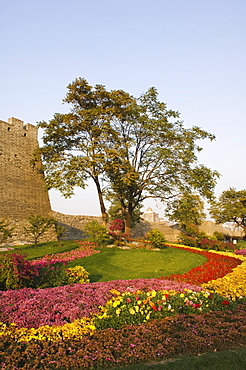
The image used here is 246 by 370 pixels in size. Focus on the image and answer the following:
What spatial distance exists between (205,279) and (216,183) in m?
10.7

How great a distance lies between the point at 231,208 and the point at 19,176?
905 inches

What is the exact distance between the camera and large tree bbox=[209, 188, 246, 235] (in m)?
32.0

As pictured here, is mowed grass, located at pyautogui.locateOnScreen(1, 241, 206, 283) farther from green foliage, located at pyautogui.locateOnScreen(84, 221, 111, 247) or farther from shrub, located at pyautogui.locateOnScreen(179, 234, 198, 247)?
shrub, located at pyautogui.locateOnScreen(179, 234, 198, 247)

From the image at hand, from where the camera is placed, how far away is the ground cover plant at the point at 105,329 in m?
3.70

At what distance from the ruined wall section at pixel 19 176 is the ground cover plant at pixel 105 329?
1427 centimetres

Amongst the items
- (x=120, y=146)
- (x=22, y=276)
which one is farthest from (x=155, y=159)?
(x=22, y=276)

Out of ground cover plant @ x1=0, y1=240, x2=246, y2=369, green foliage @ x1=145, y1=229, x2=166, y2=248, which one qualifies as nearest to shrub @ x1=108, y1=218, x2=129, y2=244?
green foliage @ x1=145, y1=229, x2=166, y2=248

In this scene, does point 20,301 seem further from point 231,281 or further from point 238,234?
point 238,234

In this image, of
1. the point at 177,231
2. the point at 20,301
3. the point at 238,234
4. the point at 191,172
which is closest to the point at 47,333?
the point at 20,301

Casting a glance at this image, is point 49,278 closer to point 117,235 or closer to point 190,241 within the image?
point 117,235

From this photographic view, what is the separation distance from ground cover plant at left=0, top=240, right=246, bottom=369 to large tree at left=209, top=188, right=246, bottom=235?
27.6 m

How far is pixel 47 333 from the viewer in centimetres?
433

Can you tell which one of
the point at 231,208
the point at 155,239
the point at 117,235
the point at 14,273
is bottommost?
the point at 14,273

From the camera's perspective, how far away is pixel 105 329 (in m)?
4.50
